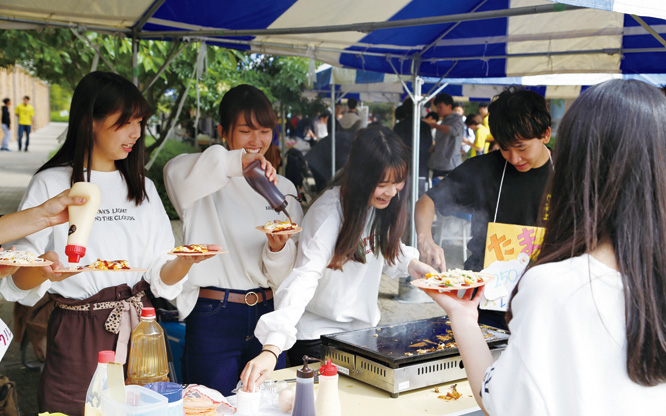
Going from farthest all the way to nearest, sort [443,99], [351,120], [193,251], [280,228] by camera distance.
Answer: [351,120], [443,99], [280,228], [193,251]

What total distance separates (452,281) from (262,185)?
2.94ft

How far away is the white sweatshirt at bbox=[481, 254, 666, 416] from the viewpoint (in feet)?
3.92

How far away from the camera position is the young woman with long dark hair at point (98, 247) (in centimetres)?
220

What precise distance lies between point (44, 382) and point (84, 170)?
77 cm

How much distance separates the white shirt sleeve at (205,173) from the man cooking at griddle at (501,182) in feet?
3.27

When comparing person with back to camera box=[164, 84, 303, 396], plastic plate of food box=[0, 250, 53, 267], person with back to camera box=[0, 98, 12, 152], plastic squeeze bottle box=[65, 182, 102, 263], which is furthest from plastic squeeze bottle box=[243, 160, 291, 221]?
person with back to camera box=[0, 98, 12, 152]

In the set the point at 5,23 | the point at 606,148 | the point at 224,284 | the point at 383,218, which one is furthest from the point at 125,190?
the point at 5,23

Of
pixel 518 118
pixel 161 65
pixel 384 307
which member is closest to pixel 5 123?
pixel 161 65

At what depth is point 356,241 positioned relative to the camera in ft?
8.07

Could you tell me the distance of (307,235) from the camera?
2520mm

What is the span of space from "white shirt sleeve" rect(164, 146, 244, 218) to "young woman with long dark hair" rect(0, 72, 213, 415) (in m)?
0.15

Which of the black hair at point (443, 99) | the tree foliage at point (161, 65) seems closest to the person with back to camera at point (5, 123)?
the tree foliage at point (161, 65)

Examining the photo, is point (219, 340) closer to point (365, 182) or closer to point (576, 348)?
point (365, 182)

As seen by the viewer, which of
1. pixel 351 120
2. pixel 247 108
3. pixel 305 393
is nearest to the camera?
pixel 305 393
